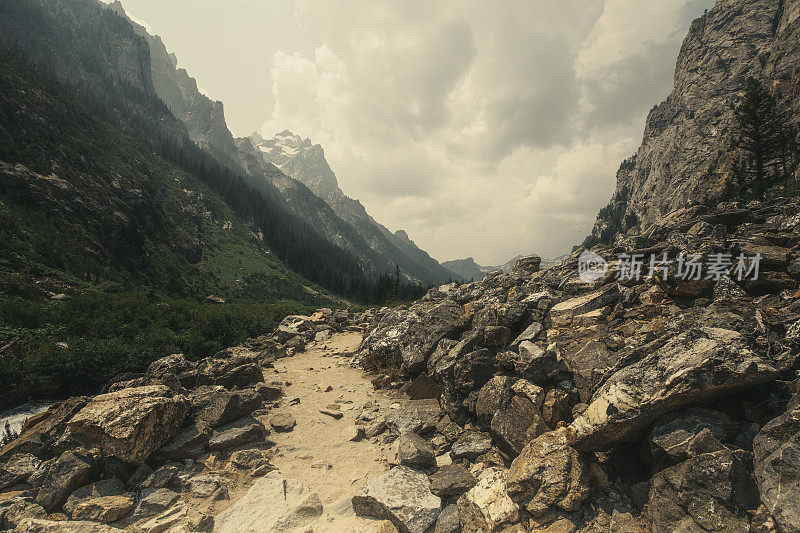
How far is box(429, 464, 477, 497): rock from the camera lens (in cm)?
631

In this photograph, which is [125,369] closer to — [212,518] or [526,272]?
[212,518]

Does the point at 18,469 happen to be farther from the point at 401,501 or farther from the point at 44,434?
the point at 401,501

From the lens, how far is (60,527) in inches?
201

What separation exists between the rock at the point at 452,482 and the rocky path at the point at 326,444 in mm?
1515

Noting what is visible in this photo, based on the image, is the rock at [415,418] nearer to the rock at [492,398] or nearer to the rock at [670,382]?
the rock at [492,398]

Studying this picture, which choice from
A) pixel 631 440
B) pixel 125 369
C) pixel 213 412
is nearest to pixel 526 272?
pixel 631 440

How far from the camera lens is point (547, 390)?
7684mm

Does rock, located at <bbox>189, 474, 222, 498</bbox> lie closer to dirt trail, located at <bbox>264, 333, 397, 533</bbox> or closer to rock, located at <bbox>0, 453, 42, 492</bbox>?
dirt trail, located at <bbox>264, 333, 397, 533</bbox>

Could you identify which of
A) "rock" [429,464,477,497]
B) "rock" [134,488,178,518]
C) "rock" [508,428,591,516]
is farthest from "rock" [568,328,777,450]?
"rock" [134,488,178,518]

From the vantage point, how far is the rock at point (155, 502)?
5961 mm

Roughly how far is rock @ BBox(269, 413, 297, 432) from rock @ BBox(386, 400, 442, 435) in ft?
10.8

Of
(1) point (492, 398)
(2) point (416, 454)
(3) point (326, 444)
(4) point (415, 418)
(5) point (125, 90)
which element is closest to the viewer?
(2) point (416, 454)

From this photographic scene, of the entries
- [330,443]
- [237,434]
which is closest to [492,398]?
[330,443]

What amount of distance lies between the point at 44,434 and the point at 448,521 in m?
10.1
